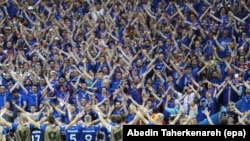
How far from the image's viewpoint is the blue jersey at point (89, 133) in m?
20.3

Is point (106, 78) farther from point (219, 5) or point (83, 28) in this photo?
point (219, 5)

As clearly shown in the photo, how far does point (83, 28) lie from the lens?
25688mm

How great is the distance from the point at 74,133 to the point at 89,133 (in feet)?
1.13

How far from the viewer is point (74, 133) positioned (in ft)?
67.1

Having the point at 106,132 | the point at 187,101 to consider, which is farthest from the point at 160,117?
the point at 187,101

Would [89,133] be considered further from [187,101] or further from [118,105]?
[187,101]

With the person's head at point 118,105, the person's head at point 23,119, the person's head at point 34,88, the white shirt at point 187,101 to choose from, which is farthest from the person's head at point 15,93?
the white shirt at point 187,101

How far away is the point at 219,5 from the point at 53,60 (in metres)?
5.18

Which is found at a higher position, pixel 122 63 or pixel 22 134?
pixel 122 63

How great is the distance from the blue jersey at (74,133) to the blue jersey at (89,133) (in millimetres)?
102

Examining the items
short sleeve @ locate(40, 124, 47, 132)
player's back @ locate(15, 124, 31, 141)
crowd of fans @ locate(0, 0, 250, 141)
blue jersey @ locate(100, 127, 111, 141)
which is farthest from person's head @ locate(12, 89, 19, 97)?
blue jersey @ locate(100, 127, 111, 141)

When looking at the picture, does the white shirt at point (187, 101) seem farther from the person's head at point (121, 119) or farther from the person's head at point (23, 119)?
the person's head at point (23, 119)

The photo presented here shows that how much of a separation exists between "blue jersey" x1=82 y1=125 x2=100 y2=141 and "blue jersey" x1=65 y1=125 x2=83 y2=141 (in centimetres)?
10

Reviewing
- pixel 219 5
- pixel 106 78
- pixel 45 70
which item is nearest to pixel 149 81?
pixel 106 78
